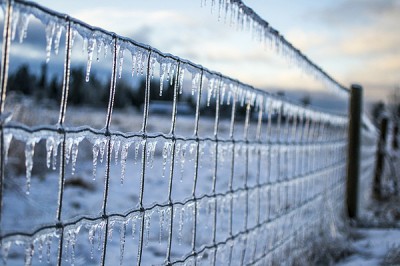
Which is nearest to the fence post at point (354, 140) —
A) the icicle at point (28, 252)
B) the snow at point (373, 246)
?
the snow at point (373, 246)

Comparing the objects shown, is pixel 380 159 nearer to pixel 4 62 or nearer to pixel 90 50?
pixel 90 50

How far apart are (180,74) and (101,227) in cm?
66

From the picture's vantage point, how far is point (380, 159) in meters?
9.16

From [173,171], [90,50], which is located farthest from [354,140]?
[90,50]

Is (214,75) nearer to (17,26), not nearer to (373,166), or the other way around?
(17,26)

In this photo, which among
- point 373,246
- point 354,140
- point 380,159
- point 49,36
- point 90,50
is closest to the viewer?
point 49,36

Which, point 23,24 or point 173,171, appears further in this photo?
point 173,171

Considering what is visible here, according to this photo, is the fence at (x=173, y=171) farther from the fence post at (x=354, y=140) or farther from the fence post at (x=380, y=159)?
Result: the fence post at (x=380, y=159)

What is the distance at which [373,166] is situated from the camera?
29.3 ft

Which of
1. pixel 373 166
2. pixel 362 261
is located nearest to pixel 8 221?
pixel 362 261

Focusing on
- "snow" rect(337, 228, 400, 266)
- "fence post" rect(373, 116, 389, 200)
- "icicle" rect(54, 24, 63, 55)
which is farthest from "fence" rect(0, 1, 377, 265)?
"fence post" rect(373, 116, 389, 200)

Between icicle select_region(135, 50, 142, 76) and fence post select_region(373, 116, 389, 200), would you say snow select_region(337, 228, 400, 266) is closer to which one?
icicle select_region(135, 50, 142, 76)

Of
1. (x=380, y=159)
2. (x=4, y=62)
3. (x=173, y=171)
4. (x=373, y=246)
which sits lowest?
(x=373, y=246)

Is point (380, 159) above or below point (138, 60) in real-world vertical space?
below
